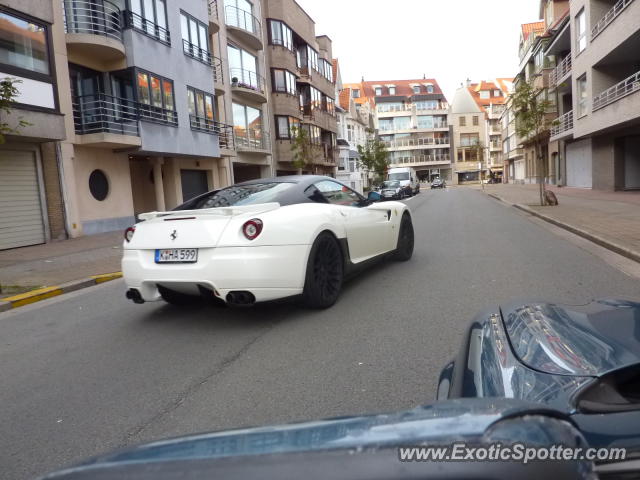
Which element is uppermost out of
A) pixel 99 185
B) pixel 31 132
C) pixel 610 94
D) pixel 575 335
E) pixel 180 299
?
pixel 610 94

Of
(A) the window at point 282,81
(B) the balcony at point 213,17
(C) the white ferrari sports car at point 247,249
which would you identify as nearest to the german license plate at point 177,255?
(C) the white ferrari sports car at point 247,249

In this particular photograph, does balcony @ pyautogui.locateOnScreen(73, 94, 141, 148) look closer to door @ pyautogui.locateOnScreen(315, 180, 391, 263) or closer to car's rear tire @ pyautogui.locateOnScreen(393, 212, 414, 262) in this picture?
car's rear tire @ pyautogui.locateOnScreen(393, 212, 414, 262)

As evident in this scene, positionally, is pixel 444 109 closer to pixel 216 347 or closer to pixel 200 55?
pixel 200 55

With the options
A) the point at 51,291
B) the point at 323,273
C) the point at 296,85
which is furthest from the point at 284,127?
the point at 323,273

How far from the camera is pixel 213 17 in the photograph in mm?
25406

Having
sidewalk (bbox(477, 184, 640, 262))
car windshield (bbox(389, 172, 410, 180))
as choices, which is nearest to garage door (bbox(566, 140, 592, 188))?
car windshield (bbox(389, 172, 410, 180))

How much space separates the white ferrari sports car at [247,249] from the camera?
4324mm

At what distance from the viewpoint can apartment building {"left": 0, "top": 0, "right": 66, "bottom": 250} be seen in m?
13.8

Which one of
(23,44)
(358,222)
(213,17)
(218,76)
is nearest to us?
(358,222)

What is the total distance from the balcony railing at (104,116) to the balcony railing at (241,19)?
36.9ft

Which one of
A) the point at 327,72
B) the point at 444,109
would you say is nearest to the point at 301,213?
the point at 327,72

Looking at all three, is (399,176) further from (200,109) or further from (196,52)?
(196,52)

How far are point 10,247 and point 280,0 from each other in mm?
25235

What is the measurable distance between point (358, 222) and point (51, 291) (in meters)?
4.88
